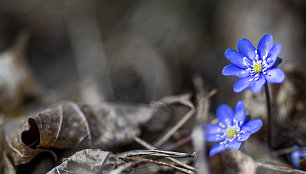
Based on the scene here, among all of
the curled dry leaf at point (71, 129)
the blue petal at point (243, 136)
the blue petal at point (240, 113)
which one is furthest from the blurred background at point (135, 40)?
the blue petal at point (243, 136)

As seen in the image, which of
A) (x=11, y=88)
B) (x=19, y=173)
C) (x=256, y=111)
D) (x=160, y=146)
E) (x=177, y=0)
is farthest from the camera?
(x=177, y=0)

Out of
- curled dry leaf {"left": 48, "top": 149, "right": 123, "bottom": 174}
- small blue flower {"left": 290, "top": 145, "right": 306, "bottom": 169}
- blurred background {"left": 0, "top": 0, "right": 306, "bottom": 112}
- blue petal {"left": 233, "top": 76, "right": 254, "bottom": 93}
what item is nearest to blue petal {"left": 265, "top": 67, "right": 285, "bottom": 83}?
blue petal {"left": 233, "top": 76, "right": 254, "bottom": 93}

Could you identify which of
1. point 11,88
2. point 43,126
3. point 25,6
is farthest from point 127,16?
point 43,126

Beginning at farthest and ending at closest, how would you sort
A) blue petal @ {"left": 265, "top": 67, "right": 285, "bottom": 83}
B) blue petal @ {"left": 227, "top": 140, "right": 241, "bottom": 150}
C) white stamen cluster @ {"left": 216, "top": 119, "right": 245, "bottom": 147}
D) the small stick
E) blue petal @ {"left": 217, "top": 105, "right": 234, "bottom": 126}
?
the small stick, blue petal @ {"left": 217, "top": 105, "right": 234, "bottom": 126}, white stamen cluster @ {"left": 216, "top": 119, "right": 245, "bottom": 147}, blue petal @ {"left": 227, "top": 140, "right": 241, "bottom": 150}, blue petal @ {"left": 265, "top": 67, "right": 285, "bottom": 83}

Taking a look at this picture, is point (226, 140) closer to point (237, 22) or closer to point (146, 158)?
point (146, 158)

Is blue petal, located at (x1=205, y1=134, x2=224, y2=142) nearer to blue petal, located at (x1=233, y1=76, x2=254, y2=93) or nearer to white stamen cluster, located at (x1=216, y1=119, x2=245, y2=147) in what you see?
white stamen cluster, located at (x1=216, y1=119, x2=245, y2=147)

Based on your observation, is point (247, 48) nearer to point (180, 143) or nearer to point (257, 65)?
point (257, 65)
